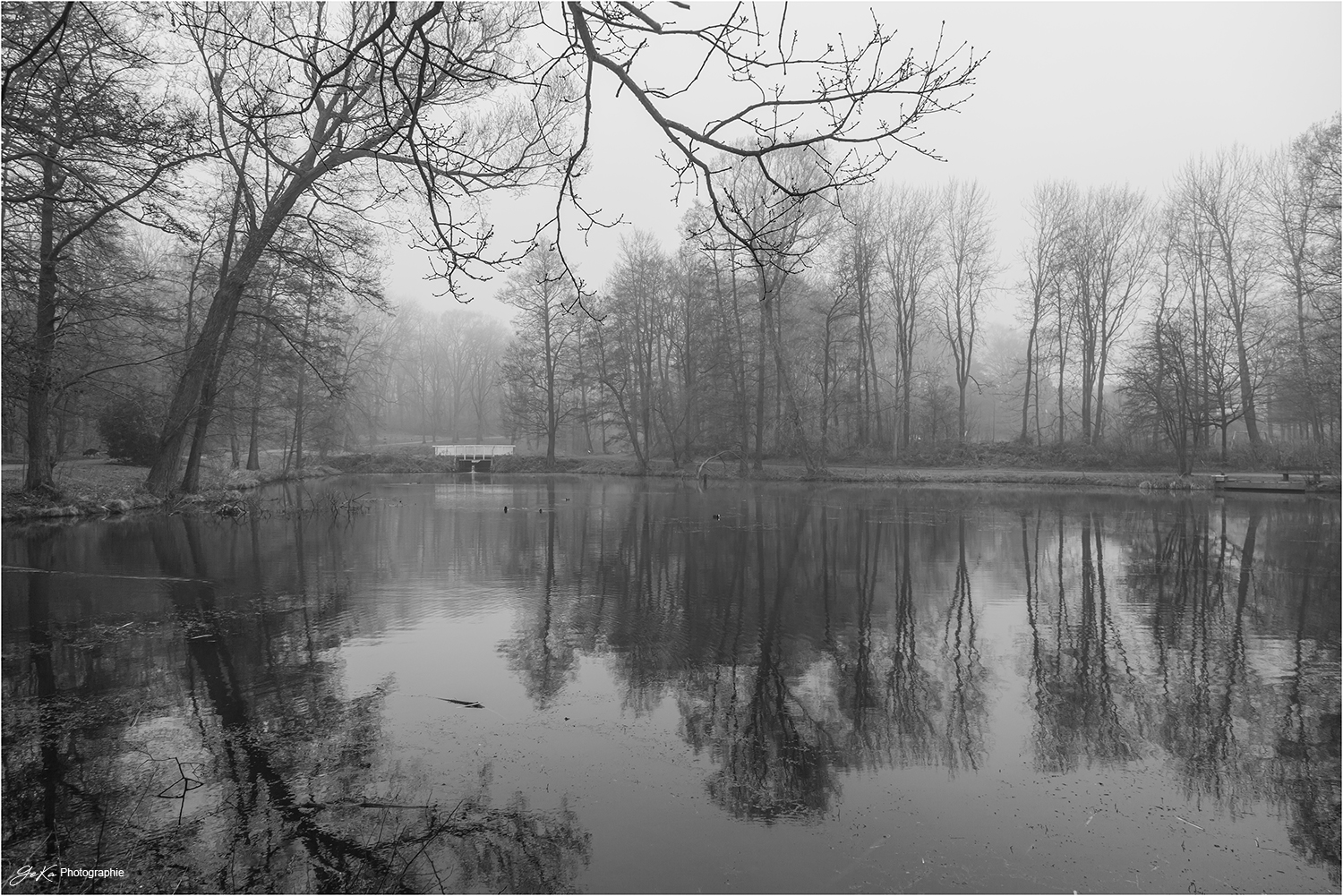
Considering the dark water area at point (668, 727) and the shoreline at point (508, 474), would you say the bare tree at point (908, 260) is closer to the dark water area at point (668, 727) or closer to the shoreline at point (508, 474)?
the shoreline at point (508, 474)

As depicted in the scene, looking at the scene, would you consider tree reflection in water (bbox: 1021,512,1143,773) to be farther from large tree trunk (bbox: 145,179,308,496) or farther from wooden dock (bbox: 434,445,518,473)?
wooden dock (bbox: 434,445,518,473)

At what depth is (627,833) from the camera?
3.41m

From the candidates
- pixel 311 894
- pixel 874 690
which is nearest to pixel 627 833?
pixel 311 894

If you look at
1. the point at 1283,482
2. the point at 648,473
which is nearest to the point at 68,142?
the point at 648,473

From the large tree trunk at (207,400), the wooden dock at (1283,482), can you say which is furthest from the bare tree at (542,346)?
the wooden dock at (1283,482)

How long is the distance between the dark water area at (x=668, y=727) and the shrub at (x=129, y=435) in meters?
15.7

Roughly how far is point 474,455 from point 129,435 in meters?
20.5

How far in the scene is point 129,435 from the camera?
957 inches

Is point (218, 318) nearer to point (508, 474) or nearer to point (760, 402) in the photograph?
point (760, 402)

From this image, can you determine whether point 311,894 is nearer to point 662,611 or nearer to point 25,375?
point 662,611

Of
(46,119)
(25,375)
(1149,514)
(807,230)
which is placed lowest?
(1149,514)

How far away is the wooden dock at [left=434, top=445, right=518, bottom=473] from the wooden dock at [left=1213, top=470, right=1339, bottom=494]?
Answer: 102ft

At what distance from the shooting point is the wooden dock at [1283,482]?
23688 mm

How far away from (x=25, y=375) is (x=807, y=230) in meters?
26.7
